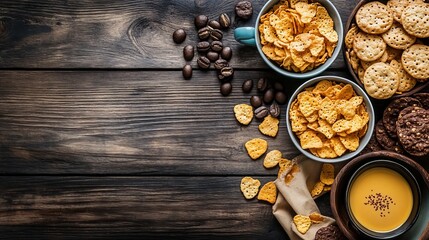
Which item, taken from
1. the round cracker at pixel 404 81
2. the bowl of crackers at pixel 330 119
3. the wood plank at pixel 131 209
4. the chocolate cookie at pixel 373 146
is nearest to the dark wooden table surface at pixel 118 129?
the wood plank at pixel 131 209

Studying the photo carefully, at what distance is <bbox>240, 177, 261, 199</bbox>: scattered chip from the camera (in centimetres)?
187

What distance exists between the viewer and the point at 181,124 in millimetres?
1902

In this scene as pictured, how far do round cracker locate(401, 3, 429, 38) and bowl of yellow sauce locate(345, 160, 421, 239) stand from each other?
0.35 metres

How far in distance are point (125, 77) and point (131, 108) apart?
0.09m

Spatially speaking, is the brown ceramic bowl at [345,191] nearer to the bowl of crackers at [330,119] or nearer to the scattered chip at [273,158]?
the bowl of crackers at [330,119]

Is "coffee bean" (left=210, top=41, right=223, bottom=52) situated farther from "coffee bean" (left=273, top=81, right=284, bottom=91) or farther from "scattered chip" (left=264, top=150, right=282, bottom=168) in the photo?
"scattered chip" (left=264, top=150, right=282, bottom=168)

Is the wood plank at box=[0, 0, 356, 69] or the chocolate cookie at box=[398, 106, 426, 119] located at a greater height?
the wood plank at box=[0, 0, 356, 69]

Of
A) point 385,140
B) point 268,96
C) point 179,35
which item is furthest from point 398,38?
point 179,35

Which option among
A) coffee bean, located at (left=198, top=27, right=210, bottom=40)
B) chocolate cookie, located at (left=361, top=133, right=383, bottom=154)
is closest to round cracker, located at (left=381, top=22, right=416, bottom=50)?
chocolate cookie, located at (left=361, top=133, right=383, bottom=154)

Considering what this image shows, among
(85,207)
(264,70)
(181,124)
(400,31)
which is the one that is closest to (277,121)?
(264,70)

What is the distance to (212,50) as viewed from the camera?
74.1 inches

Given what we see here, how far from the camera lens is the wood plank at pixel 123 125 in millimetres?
1896

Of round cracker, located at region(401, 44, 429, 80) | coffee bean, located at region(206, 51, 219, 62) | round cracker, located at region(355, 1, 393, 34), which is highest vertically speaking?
round cracker, located at region(355, 1, 393, 34)

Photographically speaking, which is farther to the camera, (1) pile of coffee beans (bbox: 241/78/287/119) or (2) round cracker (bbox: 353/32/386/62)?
(1) pile of coffee beans (bbox: 241/78/287/119)
